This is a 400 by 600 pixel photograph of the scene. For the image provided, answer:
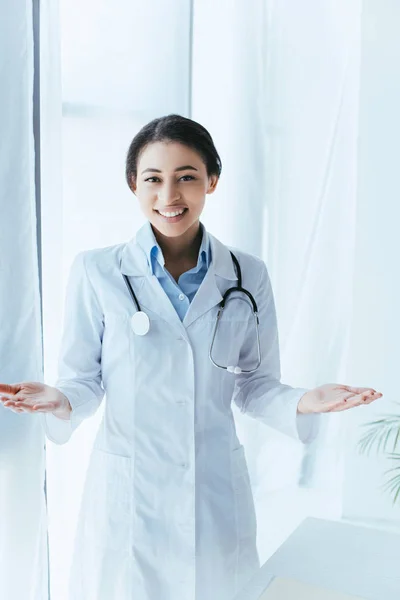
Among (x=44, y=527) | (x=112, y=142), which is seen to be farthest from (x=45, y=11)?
(x=44, y=527)

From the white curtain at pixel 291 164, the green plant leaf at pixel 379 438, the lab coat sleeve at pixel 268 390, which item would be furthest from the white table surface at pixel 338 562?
the white curtain at pixel 291 164

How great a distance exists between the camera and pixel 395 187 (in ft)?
8.04

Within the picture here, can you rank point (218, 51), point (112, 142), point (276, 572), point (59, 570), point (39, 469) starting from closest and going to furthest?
1. point (276, 572)
2. point (39, 469)
3. point (59, 570)
4. point (112, 142)
5. point (218, 51)

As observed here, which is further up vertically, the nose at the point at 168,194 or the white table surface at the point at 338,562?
the nose at the point at 168,194

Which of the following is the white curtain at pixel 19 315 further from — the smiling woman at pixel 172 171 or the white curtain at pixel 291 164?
the white curtain at pixel 291 164

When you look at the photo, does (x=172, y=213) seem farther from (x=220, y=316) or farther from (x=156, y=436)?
(x=156, y=436)

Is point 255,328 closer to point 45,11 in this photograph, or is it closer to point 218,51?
point 45,11

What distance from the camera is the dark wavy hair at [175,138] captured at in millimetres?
1272

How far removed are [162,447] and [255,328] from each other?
0.33 m

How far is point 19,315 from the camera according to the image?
1494 mm

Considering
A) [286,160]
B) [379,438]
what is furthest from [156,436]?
[286,160]

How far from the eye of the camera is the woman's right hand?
112 centimetres

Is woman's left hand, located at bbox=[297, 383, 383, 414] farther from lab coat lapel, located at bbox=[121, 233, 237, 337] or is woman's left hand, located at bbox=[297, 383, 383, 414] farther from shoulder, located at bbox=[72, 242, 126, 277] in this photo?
shoulder, located at bbox=[72, 242, 126, 277]

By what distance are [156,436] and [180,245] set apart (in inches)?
16.6
